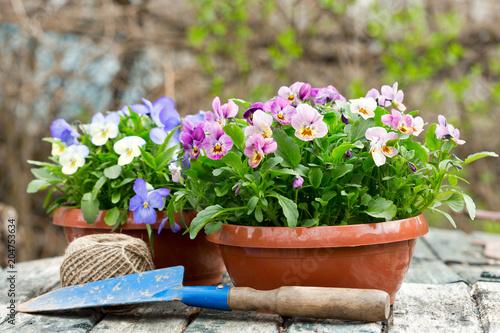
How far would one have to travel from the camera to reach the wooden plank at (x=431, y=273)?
1479 millimetres

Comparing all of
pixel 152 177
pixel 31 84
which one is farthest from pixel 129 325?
pixel 31 84

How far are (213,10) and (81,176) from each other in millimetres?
2444

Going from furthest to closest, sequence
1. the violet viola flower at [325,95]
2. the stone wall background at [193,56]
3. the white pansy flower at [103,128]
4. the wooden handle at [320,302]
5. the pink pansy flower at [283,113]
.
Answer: the stone wall background at [193,56], the white pansy flower at [103,128], the violet viola flower at [325,95], the pink pansy flower at [283,113], the wooden handle at [320,302]

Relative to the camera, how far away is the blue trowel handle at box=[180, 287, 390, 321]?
0.99m

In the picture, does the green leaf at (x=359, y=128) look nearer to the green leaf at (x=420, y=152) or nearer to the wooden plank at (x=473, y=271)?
the green leaf at (x=420, y=152)

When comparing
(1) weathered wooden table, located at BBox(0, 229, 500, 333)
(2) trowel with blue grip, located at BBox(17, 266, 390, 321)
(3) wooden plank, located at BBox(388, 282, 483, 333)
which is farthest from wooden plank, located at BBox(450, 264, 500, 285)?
(2) trowel with blue grip, located at BBox(17, 266, 390, 321)

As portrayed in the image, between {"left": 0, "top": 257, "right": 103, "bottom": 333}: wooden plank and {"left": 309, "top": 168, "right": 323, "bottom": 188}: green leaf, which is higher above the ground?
{"left": 309, "top": 168, "right": 323, "bottom": 188}: green leaf

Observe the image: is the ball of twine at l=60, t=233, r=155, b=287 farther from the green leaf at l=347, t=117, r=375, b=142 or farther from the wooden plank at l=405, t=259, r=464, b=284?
the wooden plank at l=405, t=259, r=464, b=284

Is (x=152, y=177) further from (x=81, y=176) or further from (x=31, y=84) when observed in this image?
(x=31, y=84)

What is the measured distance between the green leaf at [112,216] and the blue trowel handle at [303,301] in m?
0.35

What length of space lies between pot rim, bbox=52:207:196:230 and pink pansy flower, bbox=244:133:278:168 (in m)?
0.36

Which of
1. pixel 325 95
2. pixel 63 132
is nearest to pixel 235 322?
pixel 325 95

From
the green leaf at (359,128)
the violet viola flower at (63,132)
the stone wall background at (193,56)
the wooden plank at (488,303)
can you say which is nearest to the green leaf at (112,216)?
the violet viola flower at (63,132)

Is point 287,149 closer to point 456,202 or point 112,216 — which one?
point 456,202
